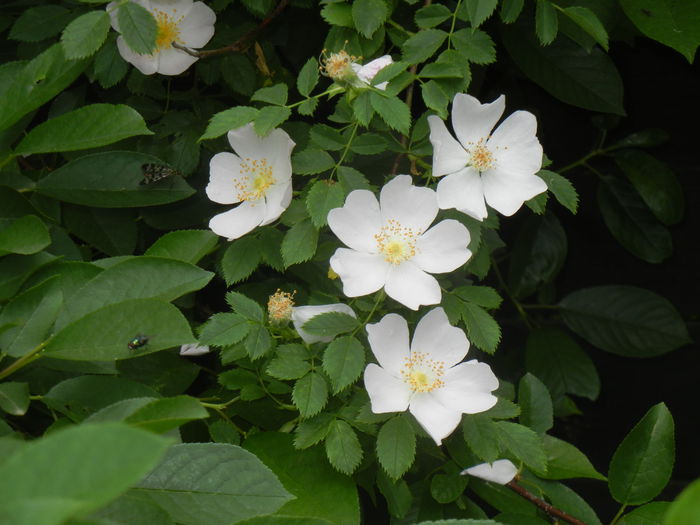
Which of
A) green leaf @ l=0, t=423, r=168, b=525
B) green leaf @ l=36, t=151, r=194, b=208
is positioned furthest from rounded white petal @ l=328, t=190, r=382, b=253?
green leaf @ l=0, t=423, r=168, b=525

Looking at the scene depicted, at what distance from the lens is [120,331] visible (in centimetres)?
67

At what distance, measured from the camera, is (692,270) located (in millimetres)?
1412

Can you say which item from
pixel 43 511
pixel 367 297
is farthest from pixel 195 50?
pixel 43 511

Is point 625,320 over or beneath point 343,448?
beneath

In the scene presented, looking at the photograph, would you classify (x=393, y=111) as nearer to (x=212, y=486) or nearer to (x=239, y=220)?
(x=239, y=220)

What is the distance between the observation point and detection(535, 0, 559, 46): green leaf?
924 mm

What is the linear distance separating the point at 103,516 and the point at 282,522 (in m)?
0.14

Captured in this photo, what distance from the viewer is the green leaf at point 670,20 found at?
910mm

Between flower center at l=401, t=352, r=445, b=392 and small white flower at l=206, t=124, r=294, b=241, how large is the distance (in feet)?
0.73

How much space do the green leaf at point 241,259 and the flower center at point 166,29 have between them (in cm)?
27

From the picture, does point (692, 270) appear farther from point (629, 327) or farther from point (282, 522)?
point (282, 522)

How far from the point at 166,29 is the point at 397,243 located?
1.30 feet

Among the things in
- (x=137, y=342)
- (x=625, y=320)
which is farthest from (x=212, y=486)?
(x=625, y=320)

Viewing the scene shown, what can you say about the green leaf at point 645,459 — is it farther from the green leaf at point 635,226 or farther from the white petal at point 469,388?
the green leaf at point 635,226
